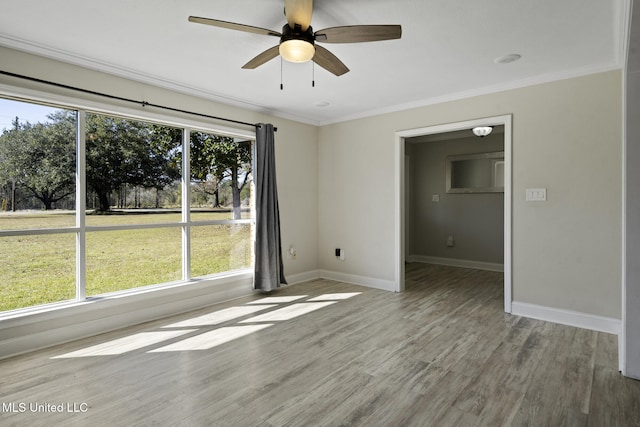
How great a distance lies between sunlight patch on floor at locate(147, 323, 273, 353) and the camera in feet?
9.30

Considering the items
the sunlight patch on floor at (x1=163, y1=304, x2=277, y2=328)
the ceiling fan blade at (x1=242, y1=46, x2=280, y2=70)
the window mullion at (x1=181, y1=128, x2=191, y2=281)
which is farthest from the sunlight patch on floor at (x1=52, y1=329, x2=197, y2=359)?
the ceiling fan blade at (x1=242, y1=46, x2=280, y2=70)

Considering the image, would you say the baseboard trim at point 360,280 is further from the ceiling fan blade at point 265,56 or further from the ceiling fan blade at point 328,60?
the ceiling fan blade at point 265,56

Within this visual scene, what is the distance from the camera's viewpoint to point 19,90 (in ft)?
8.92

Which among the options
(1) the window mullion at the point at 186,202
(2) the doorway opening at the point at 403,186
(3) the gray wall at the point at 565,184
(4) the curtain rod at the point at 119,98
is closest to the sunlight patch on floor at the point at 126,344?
(1) the window mullion at the point at 186,202

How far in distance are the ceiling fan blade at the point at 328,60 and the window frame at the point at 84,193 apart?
195cm

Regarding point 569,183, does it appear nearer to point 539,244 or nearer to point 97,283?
point 539,244

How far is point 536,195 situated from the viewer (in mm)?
3525

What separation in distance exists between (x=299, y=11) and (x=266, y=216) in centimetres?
277

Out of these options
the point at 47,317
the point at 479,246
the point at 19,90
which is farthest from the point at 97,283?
the point at 479,246

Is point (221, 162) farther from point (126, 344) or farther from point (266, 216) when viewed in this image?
point (126, 344)

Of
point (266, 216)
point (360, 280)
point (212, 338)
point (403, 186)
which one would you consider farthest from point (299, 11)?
point (360, 280)

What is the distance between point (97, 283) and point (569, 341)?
4328 mm

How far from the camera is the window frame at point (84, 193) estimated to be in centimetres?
284

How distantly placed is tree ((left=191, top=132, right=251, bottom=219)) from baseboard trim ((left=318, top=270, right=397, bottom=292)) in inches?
69.1
